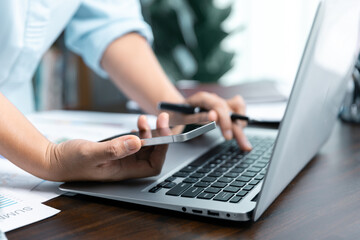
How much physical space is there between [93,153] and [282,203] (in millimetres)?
212

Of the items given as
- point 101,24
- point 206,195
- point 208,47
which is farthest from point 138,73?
point 208,47

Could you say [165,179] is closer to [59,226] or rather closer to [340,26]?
[59,226]

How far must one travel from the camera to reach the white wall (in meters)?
2.44

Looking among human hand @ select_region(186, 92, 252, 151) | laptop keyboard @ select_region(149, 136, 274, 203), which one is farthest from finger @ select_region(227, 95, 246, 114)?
laptop keyboard @ select_region(149, 136, 274, 203)

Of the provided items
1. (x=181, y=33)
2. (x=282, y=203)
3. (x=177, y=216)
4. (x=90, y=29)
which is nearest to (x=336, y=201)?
(x=282, y=203)

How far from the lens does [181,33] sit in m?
2.34

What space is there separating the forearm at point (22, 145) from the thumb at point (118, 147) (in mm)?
86

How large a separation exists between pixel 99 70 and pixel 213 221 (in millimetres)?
704

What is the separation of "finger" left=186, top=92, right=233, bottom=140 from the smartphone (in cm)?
19

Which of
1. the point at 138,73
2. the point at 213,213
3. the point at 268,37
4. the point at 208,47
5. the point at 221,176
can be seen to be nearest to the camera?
the point at 213,213

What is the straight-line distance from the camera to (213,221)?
39 centimetres

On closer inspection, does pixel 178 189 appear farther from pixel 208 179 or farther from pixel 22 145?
pixel 22 145

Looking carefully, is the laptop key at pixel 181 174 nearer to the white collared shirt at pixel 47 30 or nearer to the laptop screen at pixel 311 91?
the laptop screen at pixel 311 91

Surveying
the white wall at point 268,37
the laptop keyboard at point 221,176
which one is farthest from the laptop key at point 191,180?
the white wall at point 268,37
